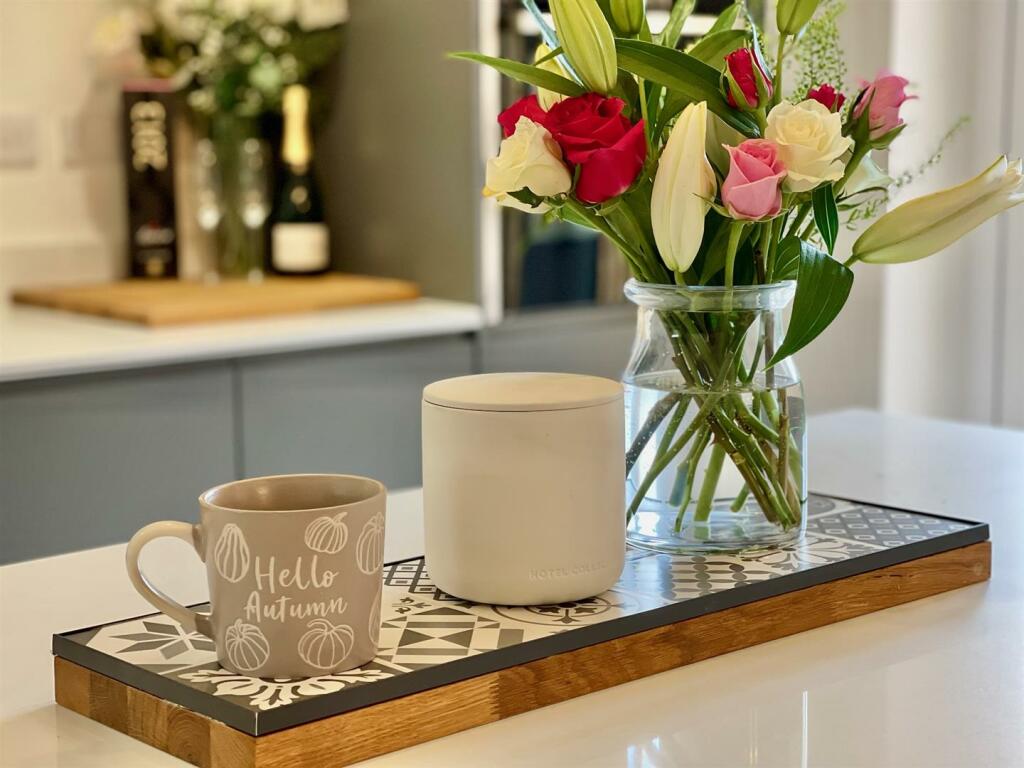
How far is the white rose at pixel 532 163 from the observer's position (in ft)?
2.95

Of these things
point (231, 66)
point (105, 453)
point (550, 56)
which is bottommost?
point (105, 453)

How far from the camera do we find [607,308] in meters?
2.65

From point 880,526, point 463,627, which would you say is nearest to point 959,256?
point 880,526

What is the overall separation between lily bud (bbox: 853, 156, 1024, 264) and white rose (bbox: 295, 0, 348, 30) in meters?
1.80

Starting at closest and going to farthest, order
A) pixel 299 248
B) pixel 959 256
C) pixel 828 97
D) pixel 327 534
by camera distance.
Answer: pixel 327 534, pixel 828 97, pixel 299 248, pixel 959 256

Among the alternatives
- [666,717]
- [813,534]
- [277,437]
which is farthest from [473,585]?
[277,437]

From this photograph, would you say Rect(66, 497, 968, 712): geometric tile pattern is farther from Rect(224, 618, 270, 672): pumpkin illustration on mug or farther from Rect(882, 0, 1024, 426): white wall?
Rect(882, 0, 1024, 426): white wall

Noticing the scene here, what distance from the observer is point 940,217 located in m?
0.94

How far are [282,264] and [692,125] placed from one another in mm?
1829

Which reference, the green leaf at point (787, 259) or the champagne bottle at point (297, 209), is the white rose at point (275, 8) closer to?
the champagne bottle at point (297, 209)

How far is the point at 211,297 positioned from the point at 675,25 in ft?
4.80

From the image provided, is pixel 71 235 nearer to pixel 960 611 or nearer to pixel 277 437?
pixel 277 437

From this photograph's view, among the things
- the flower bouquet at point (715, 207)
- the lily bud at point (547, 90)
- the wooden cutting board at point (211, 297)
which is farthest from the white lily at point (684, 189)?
the wooden cutting board at point (211, 297)

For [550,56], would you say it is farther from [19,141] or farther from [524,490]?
[19,141]
